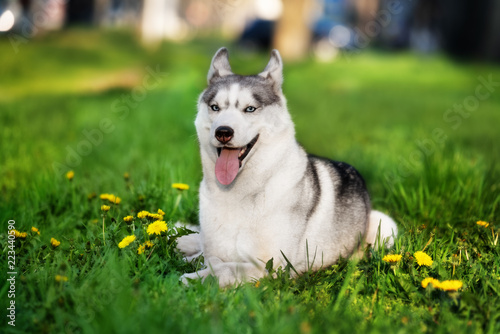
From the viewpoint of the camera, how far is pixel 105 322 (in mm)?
2717

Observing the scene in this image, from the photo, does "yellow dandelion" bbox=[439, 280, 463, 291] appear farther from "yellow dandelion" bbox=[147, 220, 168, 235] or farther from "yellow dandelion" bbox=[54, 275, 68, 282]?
"yellow dandelion" bbox=[54, 275, 68, 282]

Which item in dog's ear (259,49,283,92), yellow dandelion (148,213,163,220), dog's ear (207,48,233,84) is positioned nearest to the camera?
yellow dandelion (148,213,163,220)

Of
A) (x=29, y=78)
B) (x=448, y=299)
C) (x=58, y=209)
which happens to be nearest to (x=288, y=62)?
(x=29, y=78)

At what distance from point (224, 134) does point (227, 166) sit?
25cm

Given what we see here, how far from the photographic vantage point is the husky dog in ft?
11.9

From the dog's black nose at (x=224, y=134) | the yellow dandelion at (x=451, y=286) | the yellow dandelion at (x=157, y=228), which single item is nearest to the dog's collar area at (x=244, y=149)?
the dog's black nose at (x=224, y=134)

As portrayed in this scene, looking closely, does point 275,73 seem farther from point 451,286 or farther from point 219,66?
point 451,286

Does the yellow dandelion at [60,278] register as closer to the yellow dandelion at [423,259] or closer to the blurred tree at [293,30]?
the yellow dandelion at [423,259]

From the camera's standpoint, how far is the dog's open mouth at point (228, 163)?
143 inches

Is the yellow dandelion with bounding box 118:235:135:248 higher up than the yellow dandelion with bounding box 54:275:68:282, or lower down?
lower down

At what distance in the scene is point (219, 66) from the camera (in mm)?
4109

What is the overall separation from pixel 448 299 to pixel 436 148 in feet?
11.2

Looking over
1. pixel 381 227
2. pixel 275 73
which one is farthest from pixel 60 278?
pixel 381 227

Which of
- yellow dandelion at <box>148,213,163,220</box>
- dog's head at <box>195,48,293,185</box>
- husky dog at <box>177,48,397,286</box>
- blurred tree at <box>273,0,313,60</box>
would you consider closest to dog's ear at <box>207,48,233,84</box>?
husky dog at <box>177,48,397,286</box>
